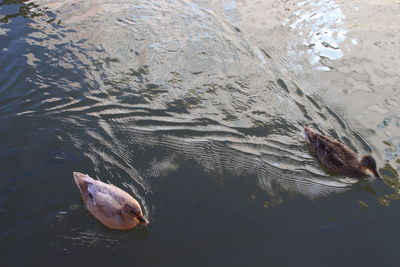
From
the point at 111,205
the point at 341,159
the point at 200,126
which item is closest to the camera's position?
the point at 111,205

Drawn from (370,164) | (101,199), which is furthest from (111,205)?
(370,164)

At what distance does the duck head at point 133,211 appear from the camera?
477 cm

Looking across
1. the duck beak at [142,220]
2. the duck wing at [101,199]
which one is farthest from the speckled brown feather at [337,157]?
the duck wing at [101,199]

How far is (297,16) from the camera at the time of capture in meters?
9.09

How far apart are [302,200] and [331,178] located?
0.68 metres

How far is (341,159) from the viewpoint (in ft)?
18.5

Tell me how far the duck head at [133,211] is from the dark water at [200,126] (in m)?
0.20

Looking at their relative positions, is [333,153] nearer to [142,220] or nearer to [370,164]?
[370,164]

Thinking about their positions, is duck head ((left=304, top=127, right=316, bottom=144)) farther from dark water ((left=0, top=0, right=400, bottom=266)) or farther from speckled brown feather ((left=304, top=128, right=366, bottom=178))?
dark water ((left=0, top=0, right=400, bottom=266))

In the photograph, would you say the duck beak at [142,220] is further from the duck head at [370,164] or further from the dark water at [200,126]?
the duck head at [370,164]

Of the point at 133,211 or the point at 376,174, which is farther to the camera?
the point at 376,174

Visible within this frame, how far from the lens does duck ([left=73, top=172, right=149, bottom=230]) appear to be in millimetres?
4812

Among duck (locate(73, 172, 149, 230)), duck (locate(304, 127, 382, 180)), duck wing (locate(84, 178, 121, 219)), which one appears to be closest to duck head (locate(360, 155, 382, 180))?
duck (locate(304, 127, 382, 180))

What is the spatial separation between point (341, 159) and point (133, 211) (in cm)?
295
